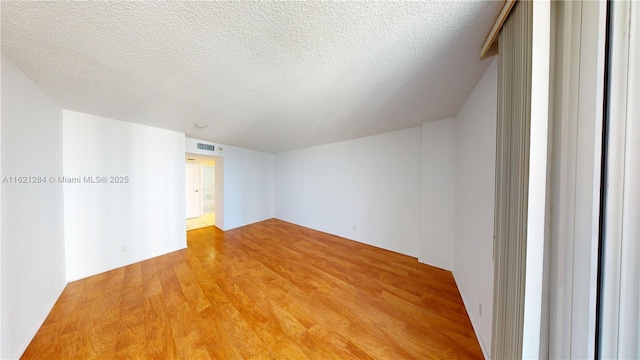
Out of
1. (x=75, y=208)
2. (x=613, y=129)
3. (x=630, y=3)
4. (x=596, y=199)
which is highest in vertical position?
(x=630, y=3)

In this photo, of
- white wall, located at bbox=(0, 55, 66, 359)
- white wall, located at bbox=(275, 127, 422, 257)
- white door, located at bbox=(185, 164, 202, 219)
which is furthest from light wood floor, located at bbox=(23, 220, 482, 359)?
white door, located at bbox=(185, 164, 202, 219)

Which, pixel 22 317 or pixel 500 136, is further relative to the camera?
pixel 22 317

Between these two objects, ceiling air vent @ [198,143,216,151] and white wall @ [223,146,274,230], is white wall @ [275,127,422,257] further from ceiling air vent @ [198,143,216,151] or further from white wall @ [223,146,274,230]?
ceiling air vent @ [198,143,216,151]

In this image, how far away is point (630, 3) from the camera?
584 mm

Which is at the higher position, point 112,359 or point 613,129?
point 613,129

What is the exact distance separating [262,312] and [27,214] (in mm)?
2302

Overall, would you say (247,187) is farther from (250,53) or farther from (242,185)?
(250,53)

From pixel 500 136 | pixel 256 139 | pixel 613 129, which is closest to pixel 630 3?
pixel 613 129

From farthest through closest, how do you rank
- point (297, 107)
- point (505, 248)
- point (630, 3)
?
point (297, 107)
point (505, 248)
point (630, 3)

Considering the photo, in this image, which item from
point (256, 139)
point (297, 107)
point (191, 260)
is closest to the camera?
point (297, 107)

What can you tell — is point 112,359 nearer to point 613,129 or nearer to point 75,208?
point 75,208

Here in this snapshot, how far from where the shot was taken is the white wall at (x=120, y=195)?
2309 millimetres

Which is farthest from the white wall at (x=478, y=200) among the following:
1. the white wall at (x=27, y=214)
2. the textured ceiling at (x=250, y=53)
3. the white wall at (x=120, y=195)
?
the white wall at (x=120, y=195)

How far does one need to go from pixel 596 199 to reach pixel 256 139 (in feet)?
13.0
